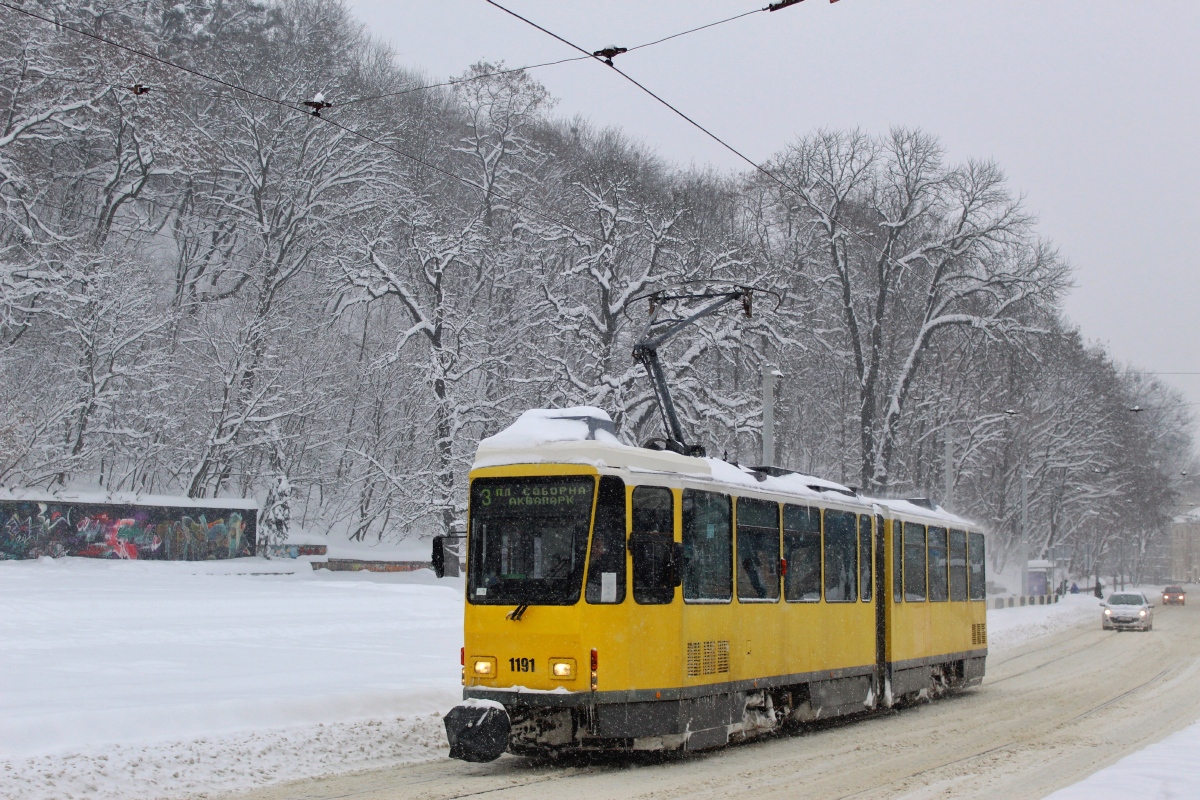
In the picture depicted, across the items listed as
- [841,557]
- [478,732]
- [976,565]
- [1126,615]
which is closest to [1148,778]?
[478,732]

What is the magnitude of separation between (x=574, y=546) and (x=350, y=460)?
36960 mm

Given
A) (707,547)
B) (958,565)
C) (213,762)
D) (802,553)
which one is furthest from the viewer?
(958,565)

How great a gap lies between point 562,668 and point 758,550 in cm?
320

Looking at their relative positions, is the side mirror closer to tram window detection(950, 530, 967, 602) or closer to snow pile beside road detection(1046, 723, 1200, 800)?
snow pile beside road detection(1046, 723, 1200, 800)

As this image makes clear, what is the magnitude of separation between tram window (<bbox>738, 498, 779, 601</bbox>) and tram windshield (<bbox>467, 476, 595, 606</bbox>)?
238 cm

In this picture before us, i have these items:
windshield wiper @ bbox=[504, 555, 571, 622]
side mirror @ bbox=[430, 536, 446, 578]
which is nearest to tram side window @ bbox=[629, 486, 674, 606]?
windshield wiper @ bbox=[504, 555, 571, 622]

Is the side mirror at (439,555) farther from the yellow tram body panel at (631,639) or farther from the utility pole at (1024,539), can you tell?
the utility pole at (1024,539)

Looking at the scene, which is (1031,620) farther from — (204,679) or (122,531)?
(204,679)

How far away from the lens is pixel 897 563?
1781 cm

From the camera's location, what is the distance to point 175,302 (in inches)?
1670

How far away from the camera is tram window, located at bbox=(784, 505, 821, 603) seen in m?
14.2

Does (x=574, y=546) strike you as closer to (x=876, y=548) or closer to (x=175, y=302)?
(x=876, y=548)

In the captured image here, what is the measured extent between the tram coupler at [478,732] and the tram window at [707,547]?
2251 millimetres

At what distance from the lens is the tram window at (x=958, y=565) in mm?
20391
